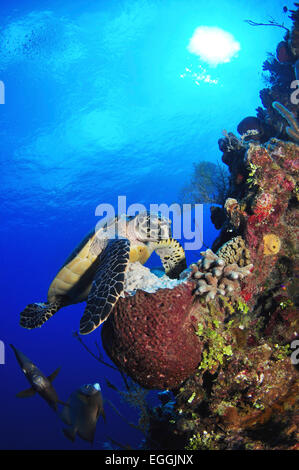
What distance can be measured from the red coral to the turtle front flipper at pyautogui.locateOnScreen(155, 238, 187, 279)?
7.70 feet

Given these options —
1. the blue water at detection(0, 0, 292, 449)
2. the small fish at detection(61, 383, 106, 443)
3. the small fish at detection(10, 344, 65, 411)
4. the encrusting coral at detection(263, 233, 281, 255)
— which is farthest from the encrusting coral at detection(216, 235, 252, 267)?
the blue water at detection(0, 0, 292, 449)

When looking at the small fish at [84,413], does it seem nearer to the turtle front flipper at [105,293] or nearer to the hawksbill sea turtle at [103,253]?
the turtle front flipper at [105,293]

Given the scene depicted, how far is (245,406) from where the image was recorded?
2861 millimetres

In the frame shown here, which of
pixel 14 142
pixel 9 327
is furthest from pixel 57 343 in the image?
pixel 14 142

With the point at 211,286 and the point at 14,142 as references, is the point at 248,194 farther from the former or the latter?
the point at 14,142

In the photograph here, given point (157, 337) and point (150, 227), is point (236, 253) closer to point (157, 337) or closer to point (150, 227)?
point (157, 337)

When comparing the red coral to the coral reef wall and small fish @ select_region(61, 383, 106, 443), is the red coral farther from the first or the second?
small fish @ select_region(61, 383, 106, 443)

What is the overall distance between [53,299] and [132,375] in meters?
3.77

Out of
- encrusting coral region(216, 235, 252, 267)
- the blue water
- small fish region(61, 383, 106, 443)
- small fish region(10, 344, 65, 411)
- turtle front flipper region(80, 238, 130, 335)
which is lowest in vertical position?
small fish region(61, 383, 106, 443)

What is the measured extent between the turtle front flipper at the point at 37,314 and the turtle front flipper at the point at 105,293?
241cm

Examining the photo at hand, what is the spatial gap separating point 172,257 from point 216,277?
2416mm

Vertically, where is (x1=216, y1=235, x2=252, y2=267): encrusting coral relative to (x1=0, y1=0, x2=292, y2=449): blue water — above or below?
below

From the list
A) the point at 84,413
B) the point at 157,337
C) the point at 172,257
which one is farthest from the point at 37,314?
the point at 157,337

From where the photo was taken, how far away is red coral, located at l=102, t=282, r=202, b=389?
286 centimetres
